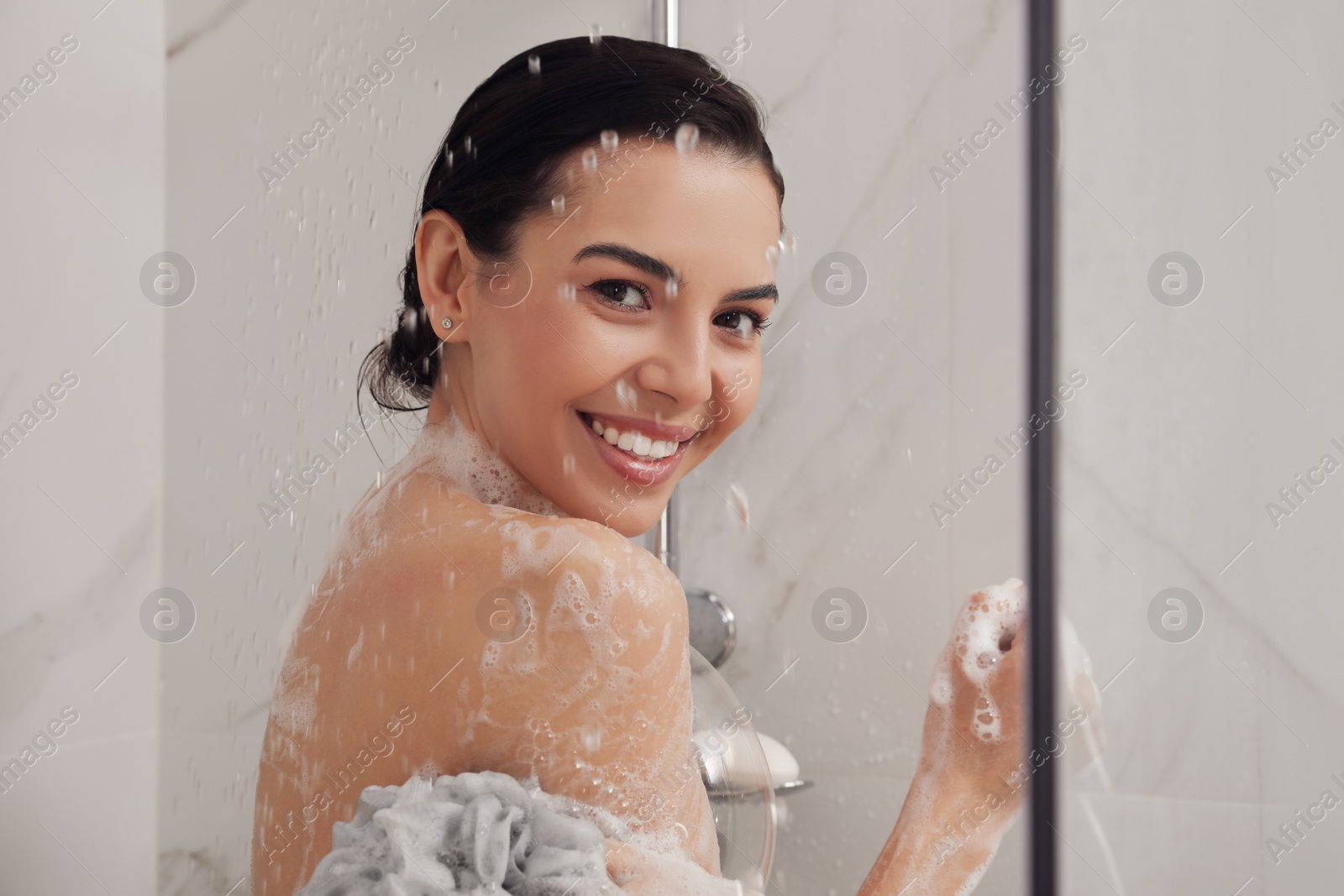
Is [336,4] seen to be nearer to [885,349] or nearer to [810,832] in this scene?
[885,349]

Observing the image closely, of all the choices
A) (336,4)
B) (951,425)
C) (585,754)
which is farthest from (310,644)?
(336,4)

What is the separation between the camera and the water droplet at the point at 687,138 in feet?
2.28

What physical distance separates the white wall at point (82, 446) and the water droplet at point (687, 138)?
0.62 metres

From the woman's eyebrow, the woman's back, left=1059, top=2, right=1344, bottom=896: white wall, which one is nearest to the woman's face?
the woman's eyebrow

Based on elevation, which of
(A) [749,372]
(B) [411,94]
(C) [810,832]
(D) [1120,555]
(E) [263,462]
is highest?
(B) [411,94]

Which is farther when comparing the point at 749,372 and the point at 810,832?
the point at 810,832

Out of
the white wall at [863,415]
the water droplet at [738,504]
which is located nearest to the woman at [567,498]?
the white wall at [863,415]

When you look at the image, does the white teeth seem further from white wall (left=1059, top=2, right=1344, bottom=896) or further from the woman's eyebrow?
white wall (left=1059, top=2, right=1344, bottom=896)

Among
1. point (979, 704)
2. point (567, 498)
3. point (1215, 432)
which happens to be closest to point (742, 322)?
point (567, 498)

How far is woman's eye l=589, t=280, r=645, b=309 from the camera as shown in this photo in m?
0.68

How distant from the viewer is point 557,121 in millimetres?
696

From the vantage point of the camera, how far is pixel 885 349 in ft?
2.78

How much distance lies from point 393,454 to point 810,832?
1.73 ft

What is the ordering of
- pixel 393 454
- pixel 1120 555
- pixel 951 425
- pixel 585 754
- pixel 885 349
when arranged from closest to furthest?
pixel 1120 555 < pixel 585 754 < pixel 951 425 < pixel 885 349 < pixel 393 454
